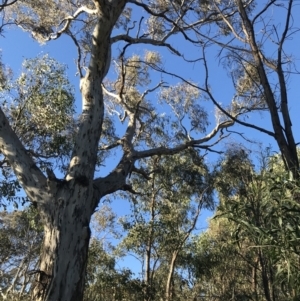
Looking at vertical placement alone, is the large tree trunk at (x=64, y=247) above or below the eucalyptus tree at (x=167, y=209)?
below

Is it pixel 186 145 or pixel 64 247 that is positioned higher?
pixel 186 145

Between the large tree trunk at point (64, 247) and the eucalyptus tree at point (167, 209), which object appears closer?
the large tree trunk at point (64, 247)

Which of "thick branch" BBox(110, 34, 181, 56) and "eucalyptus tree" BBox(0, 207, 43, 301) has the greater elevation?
"thick branch" BBox(110, 34, 181, 56)

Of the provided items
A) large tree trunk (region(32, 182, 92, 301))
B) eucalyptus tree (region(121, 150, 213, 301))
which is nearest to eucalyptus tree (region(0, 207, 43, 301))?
eucalyptus tree (region(121, 150, 213, 301))

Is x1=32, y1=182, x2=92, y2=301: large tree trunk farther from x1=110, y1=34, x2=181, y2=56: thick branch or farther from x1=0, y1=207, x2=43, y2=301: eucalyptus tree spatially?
x1=0, y1=207, x2=43, y2=301: eucalyptus tree

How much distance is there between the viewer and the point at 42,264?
11.1 ft

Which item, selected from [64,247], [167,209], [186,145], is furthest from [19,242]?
[64,247]

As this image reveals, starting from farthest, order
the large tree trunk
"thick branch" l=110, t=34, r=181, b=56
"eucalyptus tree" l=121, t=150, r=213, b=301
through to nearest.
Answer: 1. "eucalyptus tree" l=121, t=150, r=213, b=301
2. "thick branch" l=110, t=34, r=181, b=56
3. the large tree trunk

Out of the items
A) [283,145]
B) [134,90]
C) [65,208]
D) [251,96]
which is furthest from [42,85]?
[283,145]

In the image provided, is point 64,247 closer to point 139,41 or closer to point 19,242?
point 139,41

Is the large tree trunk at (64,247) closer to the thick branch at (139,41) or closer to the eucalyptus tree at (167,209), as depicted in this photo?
the thick branch at (139,41)

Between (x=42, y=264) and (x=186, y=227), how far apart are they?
6822 millimetres

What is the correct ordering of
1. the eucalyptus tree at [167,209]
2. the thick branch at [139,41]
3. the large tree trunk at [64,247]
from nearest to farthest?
the large tree trunk at [64,247], the thick branch at [139,41], the eucalyptus tree at [167,209]

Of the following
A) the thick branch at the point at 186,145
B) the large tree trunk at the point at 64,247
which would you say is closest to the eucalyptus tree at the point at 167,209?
the thick branch at the point at 186,145
